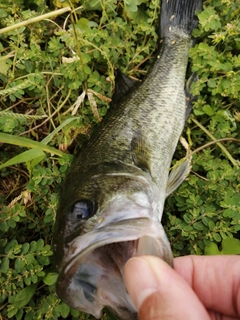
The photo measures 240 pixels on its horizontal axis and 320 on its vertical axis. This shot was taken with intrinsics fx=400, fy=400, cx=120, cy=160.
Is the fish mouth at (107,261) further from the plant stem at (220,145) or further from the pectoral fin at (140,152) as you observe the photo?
the plant stem at (220,145)

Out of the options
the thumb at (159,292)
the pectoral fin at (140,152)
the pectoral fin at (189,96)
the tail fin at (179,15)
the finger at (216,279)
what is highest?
the tail fin at (179,15)

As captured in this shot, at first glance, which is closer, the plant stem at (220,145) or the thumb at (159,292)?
the thumb at (159,292)

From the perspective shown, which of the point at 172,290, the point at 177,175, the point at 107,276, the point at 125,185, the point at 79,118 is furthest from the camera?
the point at 79,118

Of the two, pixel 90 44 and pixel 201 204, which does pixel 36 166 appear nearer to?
pixel 90 44

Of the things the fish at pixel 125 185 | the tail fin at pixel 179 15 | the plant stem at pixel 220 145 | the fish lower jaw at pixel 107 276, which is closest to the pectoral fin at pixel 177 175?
the fish at pixel 125 185

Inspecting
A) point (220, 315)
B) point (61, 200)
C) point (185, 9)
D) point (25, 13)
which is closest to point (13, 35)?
point (25, 13)

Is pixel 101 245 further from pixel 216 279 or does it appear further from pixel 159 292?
pixel 216 279

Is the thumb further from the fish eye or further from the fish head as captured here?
the fish eye

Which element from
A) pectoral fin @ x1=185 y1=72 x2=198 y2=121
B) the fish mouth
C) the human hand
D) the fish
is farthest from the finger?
pectoral fin @ x1=185 y1=72 x2=198 y2=121

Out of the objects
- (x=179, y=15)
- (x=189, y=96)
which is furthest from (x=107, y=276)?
(x=179, y=15)
